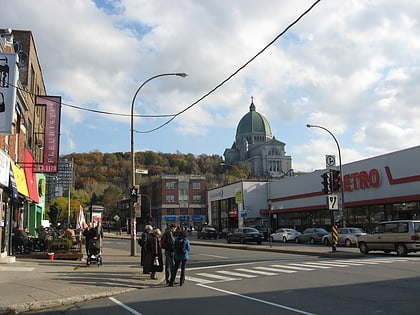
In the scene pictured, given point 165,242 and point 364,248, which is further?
point 364,248

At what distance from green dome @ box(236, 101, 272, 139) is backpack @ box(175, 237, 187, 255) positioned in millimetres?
144839

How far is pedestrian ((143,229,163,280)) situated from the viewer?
587 inches

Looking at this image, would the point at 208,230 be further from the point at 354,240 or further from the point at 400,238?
the point at 400,238

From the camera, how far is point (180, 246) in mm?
13766

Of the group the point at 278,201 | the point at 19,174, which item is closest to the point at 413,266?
the point at 19,174

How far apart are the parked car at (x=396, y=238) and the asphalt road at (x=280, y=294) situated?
22.4ft

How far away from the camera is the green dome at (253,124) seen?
520 feet

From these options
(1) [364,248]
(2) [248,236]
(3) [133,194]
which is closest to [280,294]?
(3) [133,194]

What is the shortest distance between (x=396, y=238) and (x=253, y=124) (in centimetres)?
13620

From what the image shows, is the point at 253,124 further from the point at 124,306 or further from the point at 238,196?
the point at 124,306

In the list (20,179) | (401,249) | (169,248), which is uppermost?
(20,179)

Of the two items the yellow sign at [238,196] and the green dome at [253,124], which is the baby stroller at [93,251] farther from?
the green dome at [253,124]

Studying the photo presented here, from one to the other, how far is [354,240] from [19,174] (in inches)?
885

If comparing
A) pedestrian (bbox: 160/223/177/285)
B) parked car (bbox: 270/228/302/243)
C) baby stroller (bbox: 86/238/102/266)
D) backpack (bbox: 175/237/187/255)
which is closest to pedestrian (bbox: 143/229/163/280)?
pedestrian (bbox: 160/223/177/285)
